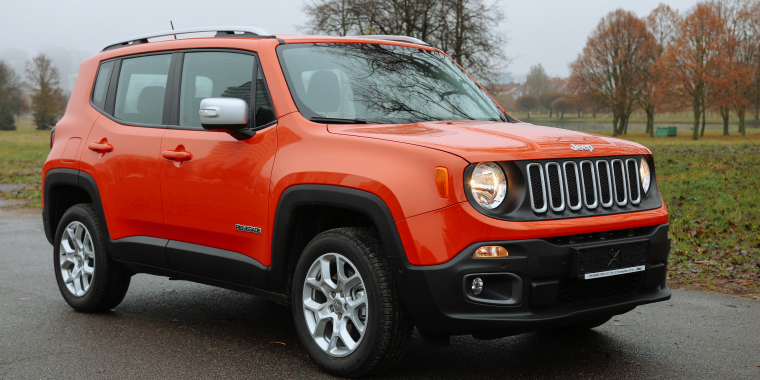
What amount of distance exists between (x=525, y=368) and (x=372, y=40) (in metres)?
2.37

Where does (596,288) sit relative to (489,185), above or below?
below

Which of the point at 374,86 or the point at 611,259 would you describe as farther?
the point at 374,86

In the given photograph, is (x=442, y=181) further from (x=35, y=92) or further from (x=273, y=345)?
(x=35, y=92)

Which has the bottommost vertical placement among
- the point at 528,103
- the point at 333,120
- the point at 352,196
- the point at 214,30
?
the point at 528,103

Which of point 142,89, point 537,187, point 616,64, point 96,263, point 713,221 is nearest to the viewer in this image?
point 537,187

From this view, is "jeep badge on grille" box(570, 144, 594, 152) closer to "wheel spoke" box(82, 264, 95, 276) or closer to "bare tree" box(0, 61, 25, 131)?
"wheel spoke" box(82, 264, 95, 276)

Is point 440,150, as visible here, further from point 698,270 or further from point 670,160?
point 670,160

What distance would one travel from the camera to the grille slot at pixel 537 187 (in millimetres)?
3549

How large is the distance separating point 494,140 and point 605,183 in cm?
63

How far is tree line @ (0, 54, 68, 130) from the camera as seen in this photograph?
262 feet

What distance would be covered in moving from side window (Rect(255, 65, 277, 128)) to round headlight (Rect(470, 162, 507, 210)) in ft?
4.53

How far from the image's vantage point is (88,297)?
5.54 metres

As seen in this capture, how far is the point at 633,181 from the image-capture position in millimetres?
4031

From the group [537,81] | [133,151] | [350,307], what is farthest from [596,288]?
[537,81]
